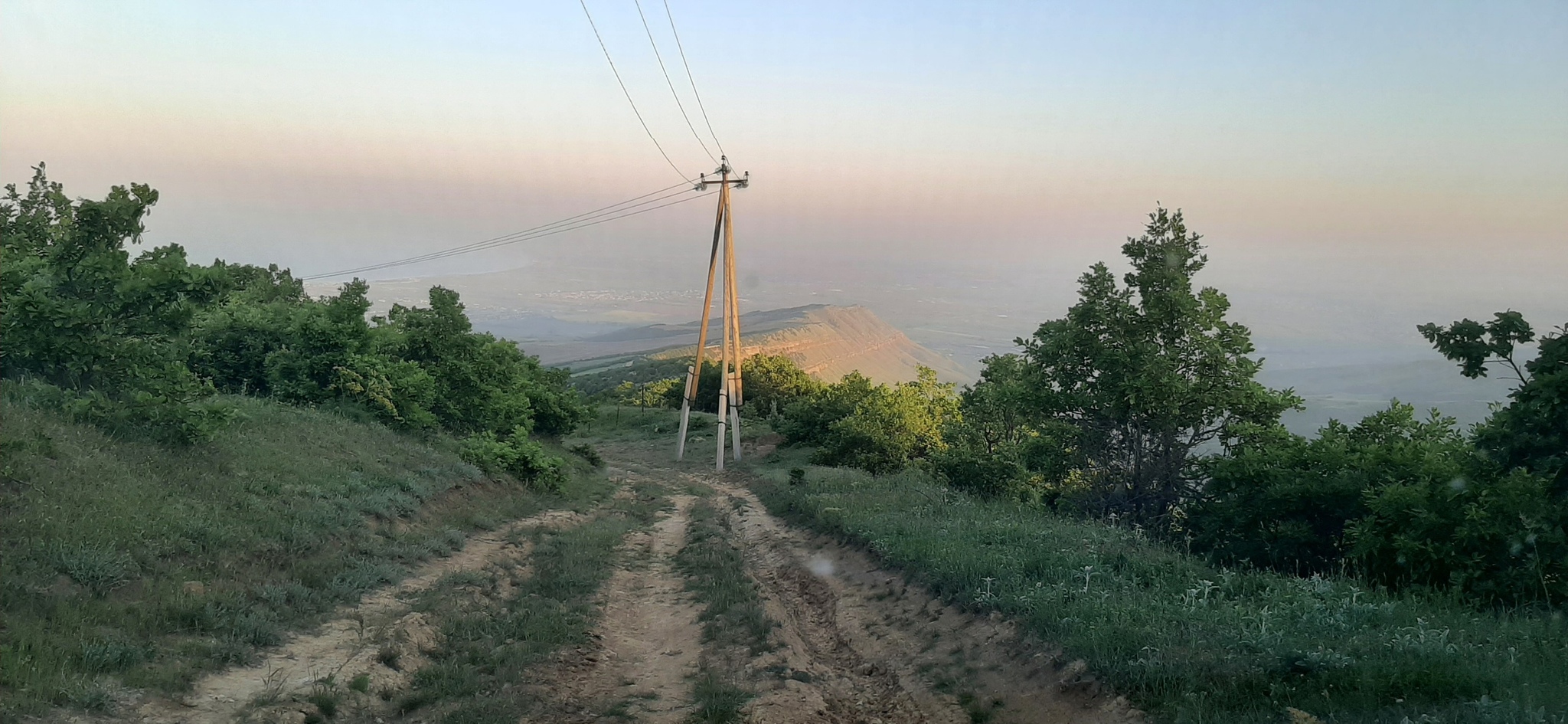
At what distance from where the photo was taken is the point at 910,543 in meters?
12.5

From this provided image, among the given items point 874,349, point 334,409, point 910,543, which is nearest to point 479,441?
point 334,409

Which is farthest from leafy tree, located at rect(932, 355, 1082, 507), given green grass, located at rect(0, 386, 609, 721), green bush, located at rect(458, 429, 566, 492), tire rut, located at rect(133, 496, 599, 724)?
tire rut, located at rect(133, 496, 599, 724)

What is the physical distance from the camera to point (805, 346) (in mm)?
140750

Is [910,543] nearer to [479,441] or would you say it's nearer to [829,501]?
[829,501]

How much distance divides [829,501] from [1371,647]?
41.8 feet

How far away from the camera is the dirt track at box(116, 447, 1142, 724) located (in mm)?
7066

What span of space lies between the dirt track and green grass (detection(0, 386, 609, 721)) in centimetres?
50

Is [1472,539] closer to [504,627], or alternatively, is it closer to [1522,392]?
[1522,392]

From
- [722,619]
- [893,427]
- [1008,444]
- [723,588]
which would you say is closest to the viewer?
[722,619]

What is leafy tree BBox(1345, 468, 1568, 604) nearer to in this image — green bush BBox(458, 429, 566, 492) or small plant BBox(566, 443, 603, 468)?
green bush BBox(458, 429, 566, 492)

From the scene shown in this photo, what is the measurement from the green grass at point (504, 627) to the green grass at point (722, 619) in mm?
1483

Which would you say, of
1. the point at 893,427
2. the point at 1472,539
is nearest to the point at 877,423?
the point at 893,427

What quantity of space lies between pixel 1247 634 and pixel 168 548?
10.5 meters

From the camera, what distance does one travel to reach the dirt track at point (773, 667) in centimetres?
707
